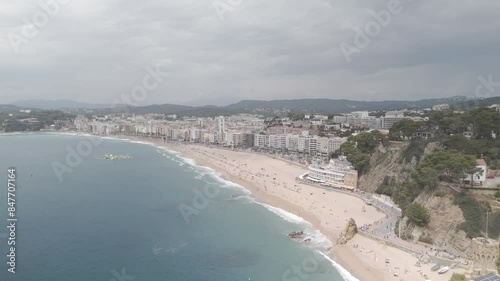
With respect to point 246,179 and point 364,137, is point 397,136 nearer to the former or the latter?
point 364,137

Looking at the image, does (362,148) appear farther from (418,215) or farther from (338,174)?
(418,215)

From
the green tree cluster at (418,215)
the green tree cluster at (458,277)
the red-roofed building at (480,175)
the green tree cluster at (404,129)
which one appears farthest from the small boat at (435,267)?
the green tree cluster at (404,129)

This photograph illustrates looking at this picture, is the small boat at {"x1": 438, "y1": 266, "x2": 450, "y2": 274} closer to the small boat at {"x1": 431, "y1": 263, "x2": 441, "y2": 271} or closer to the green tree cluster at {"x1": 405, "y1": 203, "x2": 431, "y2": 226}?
the small boat at {"x1": 431, "y1": 263, "x2": 441, "y2": 271}

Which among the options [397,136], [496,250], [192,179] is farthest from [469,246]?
[192,179]

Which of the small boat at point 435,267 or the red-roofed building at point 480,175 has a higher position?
the red-roofed building at point 480,175

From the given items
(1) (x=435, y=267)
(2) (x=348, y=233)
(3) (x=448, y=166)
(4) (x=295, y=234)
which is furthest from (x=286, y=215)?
(1) (x=435, y=267)

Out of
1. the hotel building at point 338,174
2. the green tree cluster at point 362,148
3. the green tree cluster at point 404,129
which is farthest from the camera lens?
the green tree cluster at point 362,148

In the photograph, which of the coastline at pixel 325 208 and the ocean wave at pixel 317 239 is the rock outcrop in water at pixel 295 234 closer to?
the ocean wave at pixel 317 239
